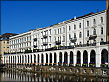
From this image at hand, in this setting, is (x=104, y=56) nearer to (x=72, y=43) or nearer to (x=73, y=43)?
(x=73, y=43)

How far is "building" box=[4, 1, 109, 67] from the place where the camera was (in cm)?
6475

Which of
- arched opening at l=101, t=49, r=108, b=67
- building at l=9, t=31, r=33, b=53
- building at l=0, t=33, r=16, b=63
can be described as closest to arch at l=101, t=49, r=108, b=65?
arched opening at l=101, t=49, r=108, b=67

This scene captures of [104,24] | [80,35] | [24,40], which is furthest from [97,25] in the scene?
[24,40]

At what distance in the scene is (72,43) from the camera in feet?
264

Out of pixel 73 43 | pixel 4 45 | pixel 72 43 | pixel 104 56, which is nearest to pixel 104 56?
pixel 104 56

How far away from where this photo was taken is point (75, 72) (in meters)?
67.3

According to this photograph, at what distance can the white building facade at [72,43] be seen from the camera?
64.8m

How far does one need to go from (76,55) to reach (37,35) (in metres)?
38.9

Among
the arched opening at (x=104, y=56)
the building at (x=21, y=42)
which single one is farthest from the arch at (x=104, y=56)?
the building at (x=21, y=42)

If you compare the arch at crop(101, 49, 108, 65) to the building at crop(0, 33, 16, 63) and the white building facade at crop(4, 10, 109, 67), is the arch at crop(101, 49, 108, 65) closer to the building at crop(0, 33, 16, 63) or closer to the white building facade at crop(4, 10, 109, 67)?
the white building facade at crop(4, 10, 109, 67)

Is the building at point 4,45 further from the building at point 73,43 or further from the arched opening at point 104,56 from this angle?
the arched opening at point 104,56

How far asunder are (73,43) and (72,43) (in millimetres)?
480

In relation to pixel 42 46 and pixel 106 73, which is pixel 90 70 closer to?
pixel 106 73

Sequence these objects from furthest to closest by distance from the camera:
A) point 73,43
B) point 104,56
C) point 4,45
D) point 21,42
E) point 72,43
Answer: point 4,45, point 21,42, point 72,43, point 73,43, point 104,56
